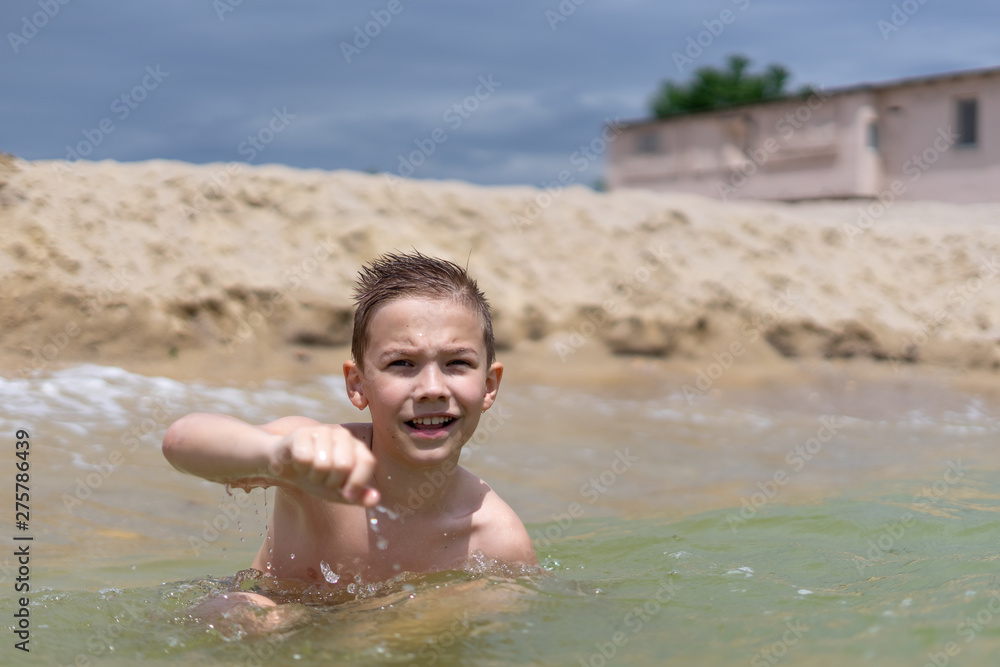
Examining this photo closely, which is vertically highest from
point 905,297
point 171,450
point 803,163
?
point 803,163

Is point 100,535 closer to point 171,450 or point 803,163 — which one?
point 171,450

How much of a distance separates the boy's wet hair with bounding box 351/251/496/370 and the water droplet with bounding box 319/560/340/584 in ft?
2.00

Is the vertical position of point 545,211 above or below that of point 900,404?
above

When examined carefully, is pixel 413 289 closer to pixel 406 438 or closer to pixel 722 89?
pixel 406 438

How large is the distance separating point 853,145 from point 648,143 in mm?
5447

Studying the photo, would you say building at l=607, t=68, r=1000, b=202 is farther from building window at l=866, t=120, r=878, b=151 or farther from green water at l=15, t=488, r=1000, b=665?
green water at l=15, t=488, r=1000, b=665

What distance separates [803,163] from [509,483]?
17833 mm

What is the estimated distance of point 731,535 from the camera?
4383 millimetres

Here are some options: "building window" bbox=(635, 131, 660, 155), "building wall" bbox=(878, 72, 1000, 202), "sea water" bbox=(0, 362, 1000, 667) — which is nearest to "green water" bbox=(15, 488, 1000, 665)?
"sea water" bbox=(0, 362, 1000, 667)

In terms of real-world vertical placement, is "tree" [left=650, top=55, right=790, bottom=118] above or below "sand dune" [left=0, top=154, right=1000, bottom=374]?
above

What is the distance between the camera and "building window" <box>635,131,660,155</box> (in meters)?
23.9

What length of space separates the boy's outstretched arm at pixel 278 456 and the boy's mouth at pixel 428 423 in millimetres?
401

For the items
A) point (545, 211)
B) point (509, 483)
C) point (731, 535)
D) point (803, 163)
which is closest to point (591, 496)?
point (509, 483)

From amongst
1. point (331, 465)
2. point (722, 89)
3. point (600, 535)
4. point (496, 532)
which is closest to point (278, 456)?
point (331, 465)
